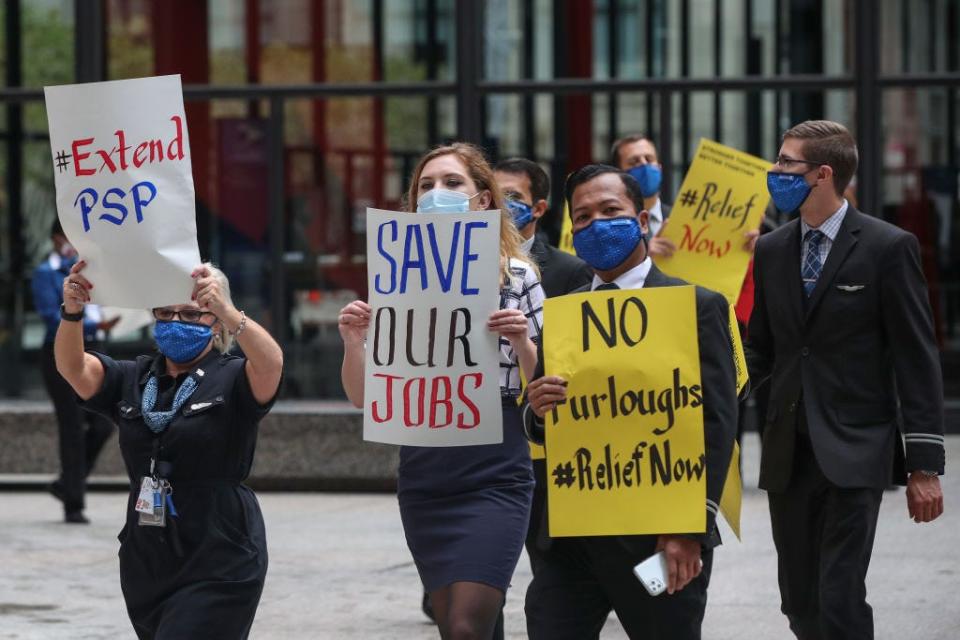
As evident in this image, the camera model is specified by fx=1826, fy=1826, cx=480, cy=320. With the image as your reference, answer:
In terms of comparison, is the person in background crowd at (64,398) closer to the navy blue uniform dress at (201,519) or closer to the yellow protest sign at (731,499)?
the navy blue uniform dress at (201,519)

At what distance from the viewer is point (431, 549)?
5.20 meters

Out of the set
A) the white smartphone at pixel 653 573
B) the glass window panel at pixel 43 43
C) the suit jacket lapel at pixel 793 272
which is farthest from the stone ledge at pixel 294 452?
the white smartphone at pixel 653 573

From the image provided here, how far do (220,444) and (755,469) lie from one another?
26.5 feet

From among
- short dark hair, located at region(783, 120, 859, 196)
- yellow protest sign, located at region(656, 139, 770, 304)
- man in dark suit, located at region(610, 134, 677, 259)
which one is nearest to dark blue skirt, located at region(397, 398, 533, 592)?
short dark hair, located at region(783, 120, 859, 196)

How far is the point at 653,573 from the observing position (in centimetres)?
453

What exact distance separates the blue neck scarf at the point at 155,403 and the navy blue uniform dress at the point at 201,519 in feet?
0.05

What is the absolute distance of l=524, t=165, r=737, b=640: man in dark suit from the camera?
4.63 metres

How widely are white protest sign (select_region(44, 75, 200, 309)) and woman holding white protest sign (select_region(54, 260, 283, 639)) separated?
8cm

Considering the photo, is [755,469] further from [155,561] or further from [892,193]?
[155,561]

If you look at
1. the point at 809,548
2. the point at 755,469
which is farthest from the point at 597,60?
the point at 809,548

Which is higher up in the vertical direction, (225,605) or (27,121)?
(27,121)

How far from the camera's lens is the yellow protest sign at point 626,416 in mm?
4598

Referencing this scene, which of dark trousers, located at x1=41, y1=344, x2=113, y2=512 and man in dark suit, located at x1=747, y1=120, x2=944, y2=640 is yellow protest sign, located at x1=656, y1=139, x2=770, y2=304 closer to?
man in dark suit, located at x1=747, y1=120, x2=944, y2=640

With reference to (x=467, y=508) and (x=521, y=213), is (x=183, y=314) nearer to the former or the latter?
(x=467, y=508)
